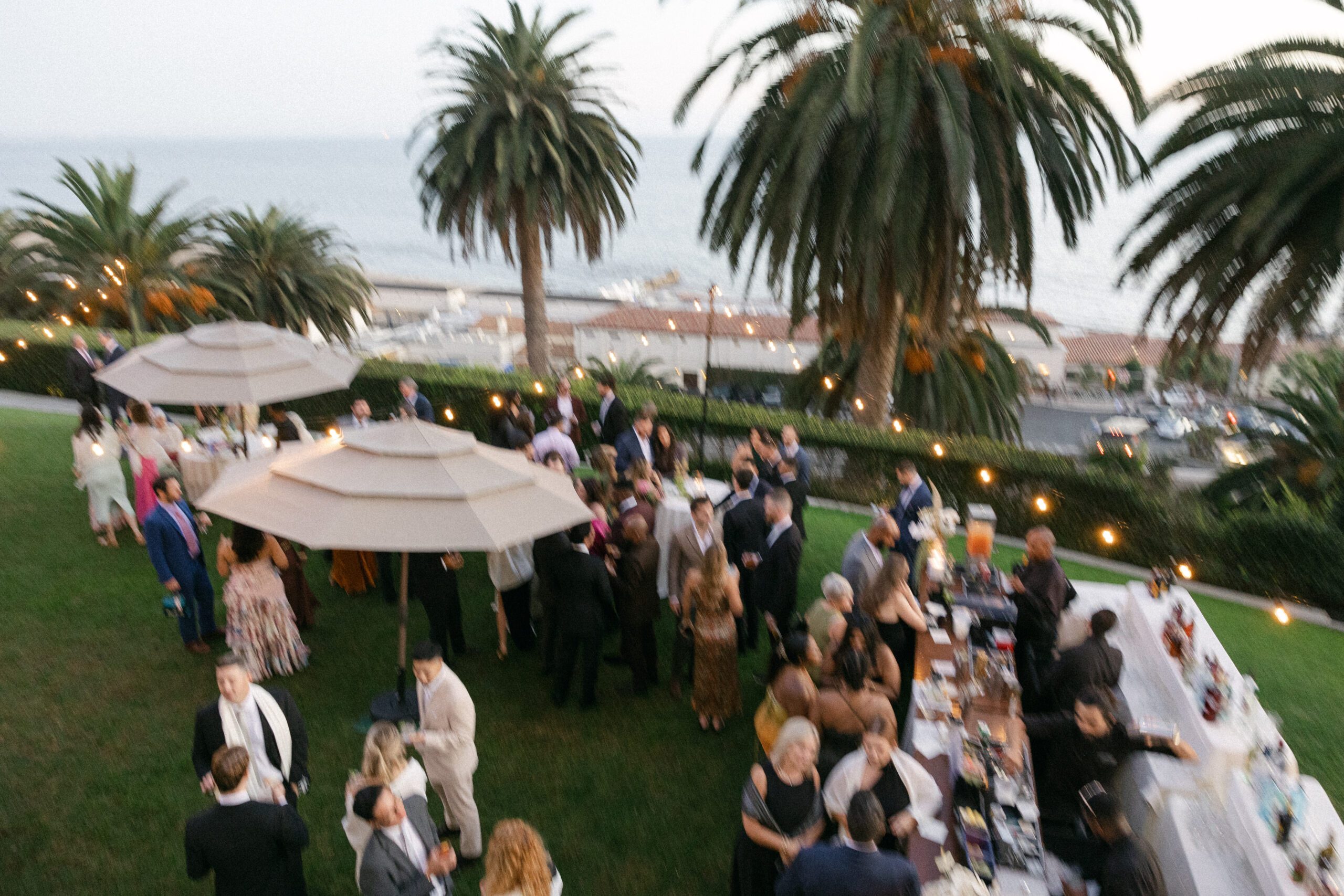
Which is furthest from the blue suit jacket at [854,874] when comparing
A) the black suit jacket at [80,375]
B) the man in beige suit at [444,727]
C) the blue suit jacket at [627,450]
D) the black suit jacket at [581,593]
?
the black suit jacket at [80,375]

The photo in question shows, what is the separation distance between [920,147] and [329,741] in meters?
10.7

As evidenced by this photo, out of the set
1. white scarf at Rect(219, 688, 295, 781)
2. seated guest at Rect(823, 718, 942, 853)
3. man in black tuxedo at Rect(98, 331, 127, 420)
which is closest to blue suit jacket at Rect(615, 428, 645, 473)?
white scarf at Rect(219, 688, 295, 781)

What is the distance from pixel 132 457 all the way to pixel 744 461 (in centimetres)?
696

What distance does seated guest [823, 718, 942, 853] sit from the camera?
4754 mm

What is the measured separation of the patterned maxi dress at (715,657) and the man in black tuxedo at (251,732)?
10.1 feet

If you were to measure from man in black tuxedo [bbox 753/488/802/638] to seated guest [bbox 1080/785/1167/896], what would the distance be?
136 inches

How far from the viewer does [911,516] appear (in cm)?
879

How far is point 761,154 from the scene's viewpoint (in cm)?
1279

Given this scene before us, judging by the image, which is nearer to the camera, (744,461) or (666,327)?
(744,461)

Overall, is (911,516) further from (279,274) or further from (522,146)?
(279,274)

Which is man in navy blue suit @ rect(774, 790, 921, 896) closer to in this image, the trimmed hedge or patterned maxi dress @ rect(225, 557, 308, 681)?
patterned maxi dress @ rect(225, 557, 308, 681)

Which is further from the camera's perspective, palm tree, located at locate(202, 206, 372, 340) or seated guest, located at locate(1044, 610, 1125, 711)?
palm tree, located at locate(202, 206, 372, 340)

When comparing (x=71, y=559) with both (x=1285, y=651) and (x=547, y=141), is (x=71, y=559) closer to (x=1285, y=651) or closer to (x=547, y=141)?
(x=547, y=141)

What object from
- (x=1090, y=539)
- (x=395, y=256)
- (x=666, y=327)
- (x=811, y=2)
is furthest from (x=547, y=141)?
(x=395, y=256)
